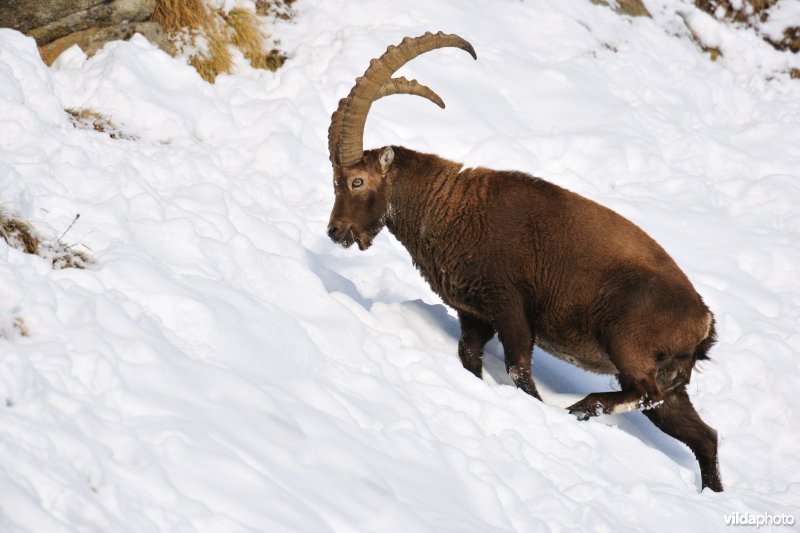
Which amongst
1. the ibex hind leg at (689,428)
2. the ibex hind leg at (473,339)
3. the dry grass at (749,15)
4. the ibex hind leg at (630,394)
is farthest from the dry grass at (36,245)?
the dry grass at (749,15)

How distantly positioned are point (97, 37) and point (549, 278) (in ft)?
17.6

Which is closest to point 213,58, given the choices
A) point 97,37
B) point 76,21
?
point 97,37

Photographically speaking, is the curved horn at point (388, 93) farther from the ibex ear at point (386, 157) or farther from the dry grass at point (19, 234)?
the dry grass at point (19, 234)

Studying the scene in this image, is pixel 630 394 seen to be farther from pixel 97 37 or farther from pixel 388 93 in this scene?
pixel 97 37

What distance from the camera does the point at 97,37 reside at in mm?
9406

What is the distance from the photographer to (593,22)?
43.6 feet

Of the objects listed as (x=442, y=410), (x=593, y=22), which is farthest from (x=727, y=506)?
(x=593, y=22)

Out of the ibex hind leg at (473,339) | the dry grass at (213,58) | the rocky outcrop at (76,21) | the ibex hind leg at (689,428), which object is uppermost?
the rocky outcrop at (76,21)

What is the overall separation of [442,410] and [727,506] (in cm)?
199

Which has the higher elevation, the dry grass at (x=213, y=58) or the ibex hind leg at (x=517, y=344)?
the dry grass at (x=213, y=58)

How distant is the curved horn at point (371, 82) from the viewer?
704 centimetres

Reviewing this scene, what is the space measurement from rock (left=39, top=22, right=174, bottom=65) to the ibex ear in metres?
3.60

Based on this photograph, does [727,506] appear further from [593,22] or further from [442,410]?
[593,22]

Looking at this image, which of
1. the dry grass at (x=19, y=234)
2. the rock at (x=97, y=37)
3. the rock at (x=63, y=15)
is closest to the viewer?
the dry grass at (x=19, y=234)
